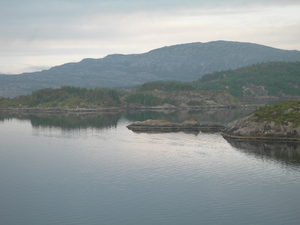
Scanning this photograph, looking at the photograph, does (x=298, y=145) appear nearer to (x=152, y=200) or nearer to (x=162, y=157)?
(x=162, y=157)

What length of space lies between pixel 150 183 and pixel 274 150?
40.2 metres

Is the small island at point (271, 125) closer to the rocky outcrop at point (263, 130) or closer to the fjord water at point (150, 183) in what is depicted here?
the rocky outcrop at point (263, 130)

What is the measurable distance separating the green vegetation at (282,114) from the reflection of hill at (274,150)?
8.98 meters

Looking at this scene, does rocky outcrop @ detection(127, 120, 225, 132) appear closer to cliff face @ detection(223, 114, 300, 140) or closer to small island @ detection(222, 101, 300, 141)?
small island @ detection(222, 101, 300, 141)

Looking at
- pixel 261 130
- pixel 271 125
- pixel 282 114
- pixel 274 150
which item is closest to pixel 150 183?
pixel 274 150

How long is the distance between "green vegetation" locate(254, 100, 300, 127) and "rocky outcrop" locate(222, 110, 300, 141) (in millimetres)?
871

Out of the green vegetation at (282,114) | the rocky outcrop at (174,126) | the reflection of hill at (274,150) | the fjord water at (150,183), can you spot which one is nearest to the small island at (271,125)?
the green vegetation at (282,114)

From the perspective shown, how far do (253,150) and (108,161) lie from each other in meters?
35.3

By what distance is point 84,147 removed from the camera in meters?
91.8

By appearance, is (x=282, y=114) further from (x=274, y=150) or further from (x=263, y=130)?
(x=274, y=150)

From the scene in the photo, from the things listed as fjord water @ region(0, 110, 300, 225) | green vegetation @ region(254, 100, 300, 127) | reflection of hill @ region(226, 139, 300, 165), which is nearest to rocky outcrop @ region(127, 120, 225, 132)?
green vegetation @ region(254, 100, 300, 127)

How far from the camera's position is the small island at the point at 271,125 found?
9438 cm

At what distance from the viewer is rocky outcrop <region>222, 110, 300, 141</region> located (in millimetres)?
93812

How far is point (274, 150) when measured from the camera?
82.4 m
